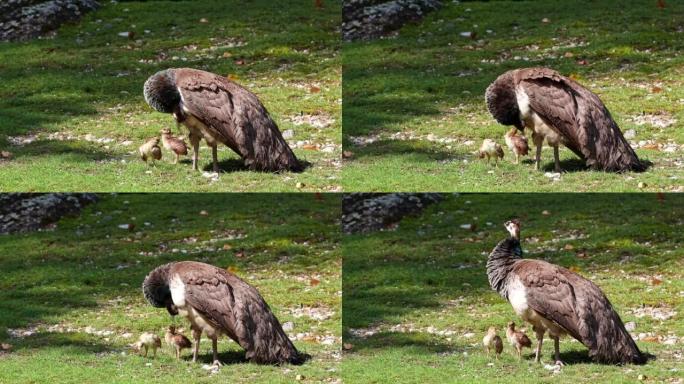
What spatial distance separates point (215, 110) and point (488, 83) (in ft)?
22.3

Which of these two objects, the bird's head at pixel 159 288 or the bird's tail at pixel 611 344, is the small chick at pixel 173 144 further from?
the bird's tail at pixel 611 344

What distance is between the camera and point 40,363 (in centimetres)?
1781

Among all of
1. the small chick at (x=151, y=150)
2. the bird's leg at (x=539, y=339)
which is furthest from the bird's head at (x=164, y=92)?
the bird's leg at (x=539, y=339)

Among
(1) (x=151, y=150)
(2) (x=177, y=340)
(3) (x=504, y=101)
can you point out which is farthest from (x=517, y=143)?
(2) (x=177, y=340)

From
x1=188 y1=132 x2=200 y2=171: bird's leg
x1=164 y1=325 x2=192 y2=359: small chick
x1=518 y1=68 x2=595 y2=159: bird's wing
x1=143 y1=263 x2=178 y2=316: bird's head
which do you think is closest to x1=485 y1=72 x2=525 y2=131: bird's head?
x1=518 y1=68 x2=595 y2=159: bird's wing

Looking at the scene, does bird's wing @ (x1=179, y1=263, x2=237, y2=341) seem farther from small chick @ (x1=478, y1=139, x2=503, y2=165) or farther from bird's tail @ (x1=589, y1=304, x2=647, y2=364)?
small chick @ (x1=478, y1=139, x2=503, y2=165)

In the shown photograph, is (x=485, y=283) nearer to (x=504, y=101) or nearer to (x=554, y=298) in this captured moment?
(x=504, y=101)

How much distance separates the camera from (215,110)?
1889 centimetres

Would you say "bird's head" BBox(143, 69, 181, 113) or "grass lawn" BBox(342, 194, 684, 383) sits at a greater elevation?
"bird's head" BBox(143, 69, 181, 113)

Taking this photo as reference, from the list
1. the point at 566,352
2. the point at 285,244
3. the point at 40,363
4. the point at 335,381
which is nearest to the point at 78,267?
the point at 285,244

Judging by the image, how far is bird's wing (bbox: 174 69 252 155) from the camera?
18.9m

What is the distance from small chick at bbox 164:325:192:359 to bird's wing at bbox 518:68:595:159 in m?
5.46

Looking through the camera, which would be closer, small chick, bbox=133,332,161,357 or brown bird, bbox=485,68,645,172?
small chick, bbox=133,332,161,357

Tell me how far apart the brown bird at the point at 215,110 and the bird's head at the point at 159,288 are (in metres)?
2.16
